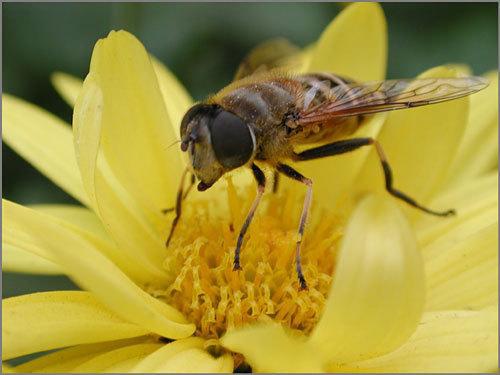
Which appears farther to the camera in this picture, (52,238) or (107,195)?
(107,195)

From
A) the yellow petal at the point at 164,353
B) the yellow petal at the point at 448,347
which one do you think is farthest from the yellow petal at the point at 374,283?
the yellow petal at the point at 164,353

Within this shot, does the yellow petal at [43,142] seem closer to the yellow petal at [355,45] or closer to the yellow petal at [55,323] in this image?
the yellow petal at [55,323]

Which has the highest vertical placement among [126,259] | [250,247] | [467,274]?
[126,259]

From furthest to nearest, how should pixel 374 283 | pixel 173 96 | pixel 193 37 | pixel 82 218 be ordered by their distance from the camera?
1. pixel 193 37
2. pixel 173 96
3. pixel 82 218
4. pixel 374 283

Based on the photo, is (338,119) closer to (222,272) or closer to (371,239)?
(222,272)

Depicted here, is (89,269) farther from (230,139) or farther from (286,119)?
(286,119)

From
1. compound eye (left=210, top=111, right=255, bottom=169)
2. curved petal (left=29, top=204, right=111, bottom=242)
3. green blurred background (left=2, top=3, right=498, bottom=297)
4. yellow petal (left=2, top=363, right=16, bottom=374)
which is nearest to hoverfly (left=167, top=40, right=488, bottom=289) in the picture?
compound eye (left=210, top=111, right=255, bottom=169)

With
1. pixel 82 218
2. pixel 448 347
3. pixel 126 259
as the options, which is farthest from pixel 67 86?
pixel 448 347
